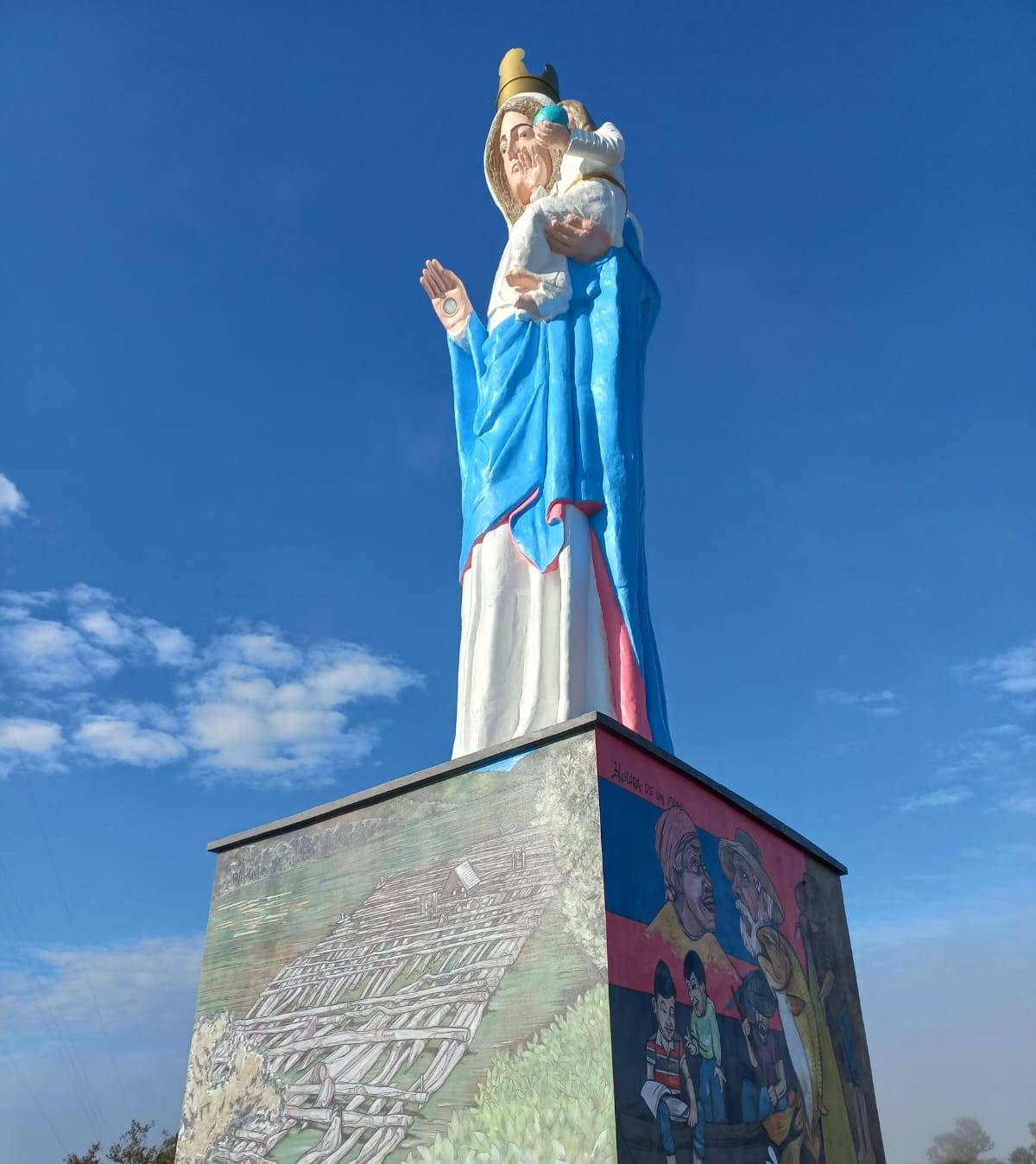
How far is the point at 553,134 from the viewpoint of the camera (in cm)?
834

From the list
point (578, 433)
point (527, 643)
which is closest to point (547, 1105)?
point (527, 643)

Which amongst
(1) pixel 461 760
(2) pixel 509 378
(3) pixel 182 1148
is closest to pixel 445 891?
(1) pixel 461 760

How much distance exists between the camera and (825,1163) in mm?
5355

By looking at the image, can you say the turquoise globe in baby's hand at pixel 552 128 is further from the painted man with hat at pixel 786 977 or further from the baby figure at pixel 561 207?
the painted man with hat at pixel 786 977

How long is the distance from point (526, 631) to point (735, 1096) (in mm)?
3057

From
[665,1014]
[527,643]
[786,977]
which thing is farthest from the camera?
[527,643]

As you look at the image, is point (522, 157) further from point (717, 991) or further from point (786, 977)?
point (717, 991)

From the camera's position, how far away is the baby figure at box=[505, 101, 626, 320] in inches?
308

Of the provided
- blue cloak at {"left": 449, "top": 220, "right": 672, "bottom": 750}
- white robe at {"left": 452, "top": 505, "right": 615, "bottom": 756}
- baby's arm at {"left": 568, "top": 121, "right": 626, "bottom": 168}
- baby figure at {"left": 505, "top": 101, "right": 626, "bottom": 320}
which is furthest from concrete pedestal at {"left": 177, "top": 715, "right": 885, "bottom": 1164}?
baby's arm at {"left": 568, "top": 121, "right": 626, "bottom": 168}

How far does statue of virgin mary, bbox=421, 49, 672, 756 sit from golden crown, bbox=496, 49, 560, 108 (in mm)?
1964

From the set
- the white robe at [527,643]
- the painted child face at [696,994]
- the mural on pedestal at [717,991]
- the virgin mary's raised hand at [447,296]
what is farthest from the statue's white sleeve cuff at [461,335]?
the painted child face at [696,994]

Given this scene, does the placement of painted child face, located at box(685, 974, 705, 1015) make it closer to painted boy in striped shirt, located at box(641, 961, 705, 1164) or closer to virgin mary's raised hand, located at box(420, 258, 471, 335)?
painted boy in striped shirt, located at box(641, 961, 705, 1164)

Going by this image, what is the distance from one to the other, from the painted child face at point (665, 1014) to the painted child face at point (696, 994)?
0.16 meters

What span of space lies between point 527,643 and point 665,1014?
2.79 m
